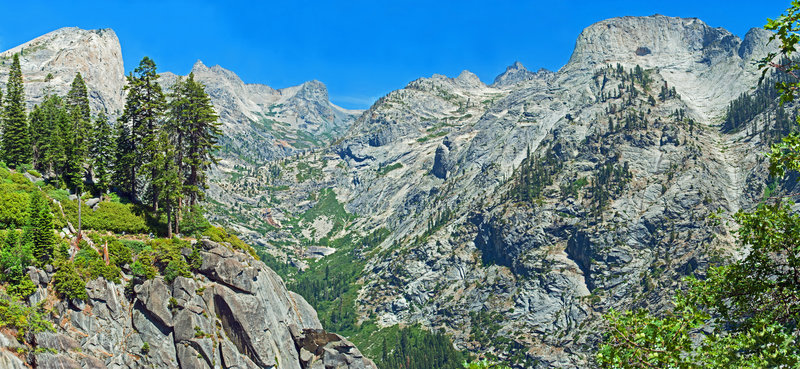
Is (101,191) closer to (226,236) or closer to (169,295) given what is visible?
(226,236)

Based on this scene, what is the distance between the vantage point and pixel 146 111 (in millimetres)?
70438

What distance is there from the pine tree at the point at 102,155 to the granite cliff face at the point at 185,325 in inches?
828

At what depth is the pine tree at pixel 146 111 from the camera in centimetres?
6906

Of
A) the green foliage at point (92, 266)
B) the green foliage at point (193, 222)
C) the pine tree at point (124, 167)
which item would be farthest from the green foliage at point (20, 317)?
the pine tree at point (124, 167)

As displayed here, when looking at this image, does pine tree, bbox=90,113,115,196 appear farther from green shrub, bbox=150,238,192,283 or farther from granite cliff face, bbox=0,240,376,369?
granite cliff face, bbox=0,240,376,369

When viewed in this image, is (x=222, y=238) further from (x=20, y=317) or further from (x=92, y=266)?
(x=20, y=317)

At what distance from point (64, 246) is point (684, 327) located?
2147 inches

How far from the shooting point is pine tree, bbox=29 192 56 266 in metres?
46.5

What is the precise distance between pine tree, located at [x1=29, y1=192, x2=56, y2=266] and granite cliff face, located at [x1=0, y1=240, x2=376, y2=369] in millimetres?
1812

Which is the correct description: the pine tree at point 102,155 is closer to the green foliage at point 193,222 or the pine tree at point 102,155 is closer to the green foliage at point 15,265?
the green foliage at point 193,222

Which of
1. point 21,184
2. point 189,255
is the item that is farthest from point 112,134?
point 189,255

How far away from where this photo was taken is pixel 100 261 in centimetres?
5238

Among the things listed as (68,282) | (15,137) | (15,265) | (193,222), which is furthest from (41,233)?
(15,137)

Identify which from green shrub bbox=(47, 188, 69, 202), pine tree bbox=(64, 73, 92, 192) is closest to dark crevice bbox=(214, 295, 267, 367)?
green shrub bbox=(47, 188, 69, 202)
